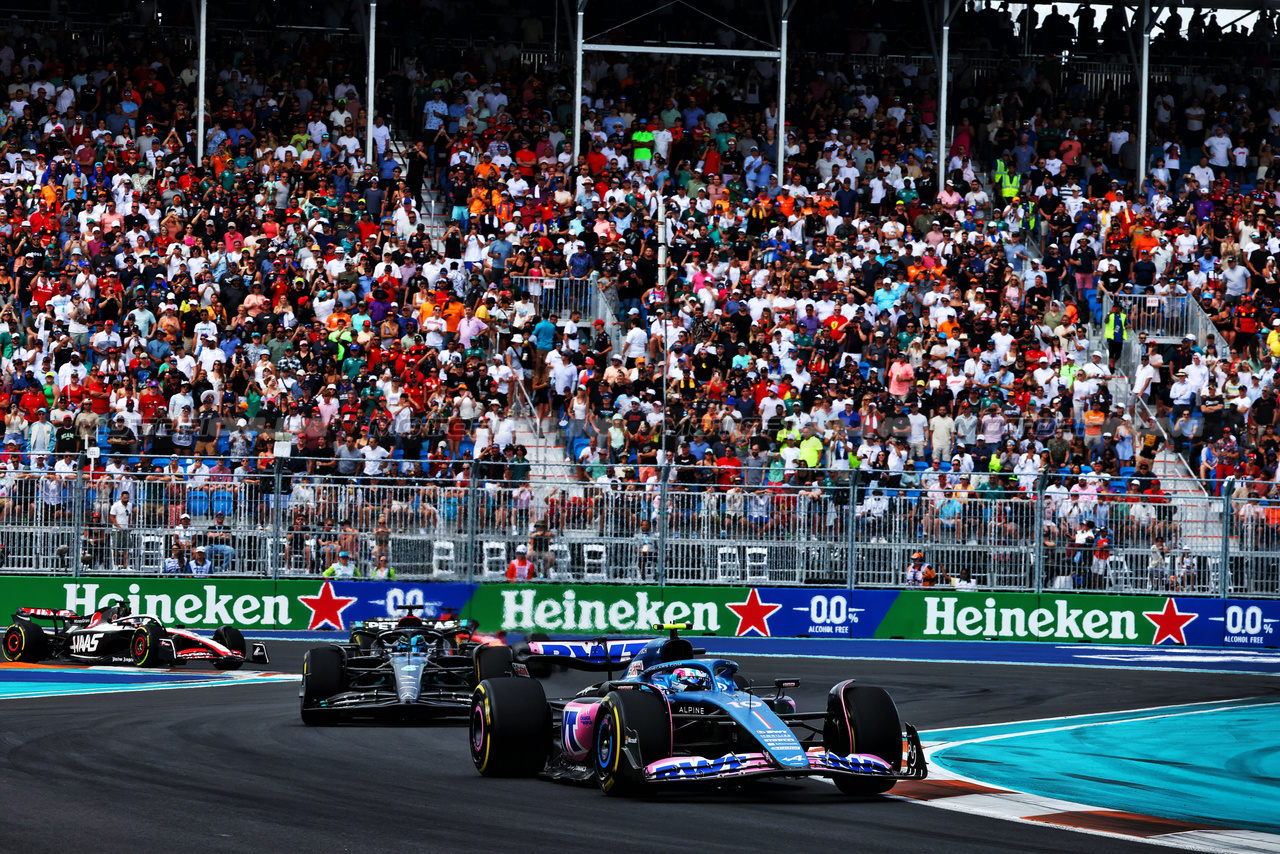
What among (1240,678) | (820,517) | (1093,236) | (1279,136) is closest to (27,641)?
(820,517)

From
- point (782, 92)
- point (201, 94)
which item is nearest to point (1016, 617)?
point (782, 92)

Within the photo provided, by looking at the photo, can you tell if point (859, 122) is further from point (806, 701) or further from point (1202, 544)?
point (806, 701)

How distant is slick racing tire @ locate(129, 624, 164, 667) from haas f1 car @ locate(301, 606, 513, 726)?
15.7ft

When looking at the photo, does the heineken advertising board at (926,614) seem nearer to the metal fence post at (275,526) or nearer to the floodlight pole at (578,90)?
the metal fence post at (275,526)

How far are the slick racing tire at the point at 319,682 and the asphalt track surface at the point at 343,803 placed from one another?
31 centimetres

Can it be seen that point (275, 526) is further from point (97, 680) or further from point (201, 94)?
point (201, 94)

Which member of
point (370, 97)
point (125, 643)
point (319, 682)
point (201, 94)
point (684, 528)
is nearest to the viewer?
point (319, 682)

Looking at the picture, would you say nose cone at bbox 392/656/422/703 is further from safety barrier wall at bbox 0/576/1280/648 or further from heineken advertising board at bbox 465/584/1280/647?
heineken advertising board at bbox 465/584/1280/647

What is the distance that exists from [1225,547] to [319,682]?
1451 centimetres

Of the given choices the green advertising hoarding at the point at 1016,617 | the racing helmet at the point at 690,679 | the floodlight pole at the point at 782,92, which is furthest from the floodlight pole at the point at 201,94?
the racing helmet at the point at 690,679

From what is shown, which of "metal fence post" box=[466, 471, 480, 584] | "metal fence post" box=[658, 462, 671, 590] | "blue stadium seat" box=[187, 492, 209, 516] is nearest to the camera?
"blue stadium seat" box=[187, 492, 209, 516]

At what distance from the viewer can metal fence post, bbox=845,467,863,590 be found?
24.9 metres

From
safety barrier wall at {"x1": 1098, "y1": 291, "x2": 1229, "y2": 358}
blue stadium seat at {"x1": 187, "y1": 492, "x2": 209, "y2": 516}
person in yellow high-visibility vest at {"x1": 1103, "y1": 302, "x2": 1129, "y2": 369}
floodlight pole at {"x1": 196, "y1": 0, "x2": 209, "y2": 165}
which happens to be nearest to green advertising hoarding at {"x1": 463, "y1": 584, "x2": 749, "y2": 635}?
blue stadium seat at {"x1": 187, "y1": 492, "x2": 209, "y2": 516}

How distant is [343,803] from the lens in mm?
10617
